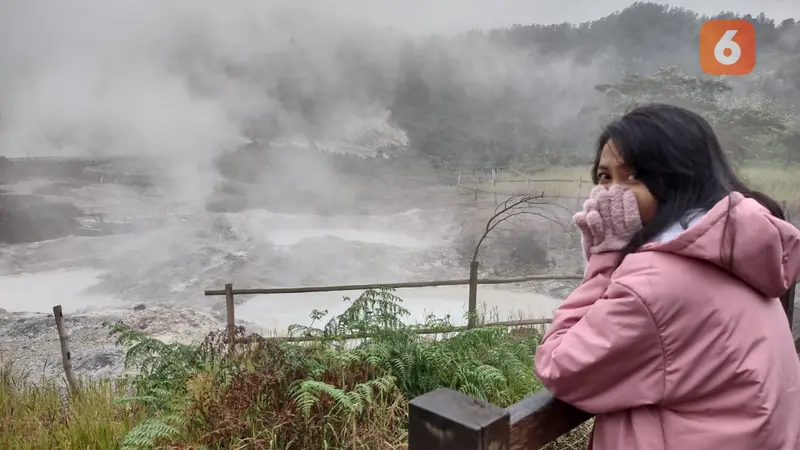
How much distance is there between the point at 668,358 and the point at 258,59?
5.59m

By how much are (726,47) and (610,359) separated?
799cm

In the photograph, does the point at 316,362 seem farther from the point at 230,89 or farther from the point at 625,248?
the point at 230,89

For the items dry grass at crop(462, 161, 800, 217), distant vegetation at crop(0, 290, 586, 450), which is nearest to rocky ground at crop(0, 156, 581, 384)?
dry grass at crop(462, 161, 800, 217)

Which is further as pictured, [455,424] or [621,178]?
[621,178]

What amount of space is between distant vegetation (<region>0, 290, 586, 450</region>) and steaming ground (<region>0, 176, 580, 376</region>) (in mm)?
1615

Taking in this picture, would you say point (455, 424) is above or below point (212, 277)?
above

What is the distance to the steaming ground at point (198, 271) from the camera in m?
5.16

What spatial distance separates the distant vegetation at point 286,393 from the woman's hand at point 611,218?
1.49 metres

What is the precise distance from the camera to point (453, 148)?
669 centimetres

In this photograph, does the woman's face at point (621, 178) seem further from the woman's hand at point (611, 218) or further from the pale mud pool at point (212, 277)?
the pale mud pool at point (212, 277)

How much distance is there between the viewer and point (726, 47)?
7.59 meters

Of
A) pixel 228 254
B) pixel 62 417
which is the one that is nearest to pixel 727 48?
pixel 228 254

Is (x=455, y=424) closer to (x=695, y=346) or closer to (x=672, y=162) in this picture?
(x=695, y=346)

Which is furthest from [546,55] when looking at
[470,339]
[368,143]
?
[470,339]
